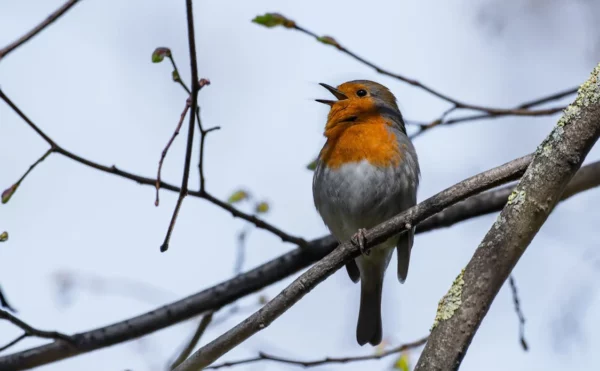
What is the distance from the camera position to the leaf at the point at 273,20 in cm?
483

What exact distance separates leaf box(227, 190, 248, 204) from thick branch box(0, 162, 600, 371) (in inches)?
24.0

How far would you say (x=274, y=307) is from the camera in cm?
350

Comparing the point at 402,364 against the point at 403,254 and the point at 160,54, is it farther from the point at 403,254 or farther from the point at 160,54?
the point at 160,54

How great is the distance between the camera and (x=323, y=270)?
3.64 meters

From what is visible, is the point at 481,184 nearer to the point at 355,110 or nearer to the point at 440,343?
the point at 440,343

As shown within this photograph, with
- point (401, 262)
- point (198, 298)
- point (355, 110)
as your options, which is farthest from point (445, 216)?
point (198, 298)

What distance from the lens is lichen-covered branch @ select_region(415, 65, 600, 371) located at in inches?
105

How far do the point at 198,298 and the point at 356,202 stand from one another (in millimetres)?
1362

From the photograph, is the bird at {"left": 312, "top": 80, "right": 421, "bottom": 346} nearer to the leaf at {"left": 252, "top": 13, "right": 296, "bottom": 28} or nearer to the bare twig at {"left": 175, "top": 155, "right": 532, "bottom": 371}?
the leaf at {"left": 252, "top": 13, "right": 296, "bottom": 28}

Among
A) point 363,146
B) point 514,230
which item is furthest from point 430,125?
point 514,230

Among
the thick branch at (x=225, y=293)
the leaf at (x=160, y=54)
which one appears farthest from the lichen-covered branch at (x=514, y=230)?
the thick branch at (x=225, y=293)

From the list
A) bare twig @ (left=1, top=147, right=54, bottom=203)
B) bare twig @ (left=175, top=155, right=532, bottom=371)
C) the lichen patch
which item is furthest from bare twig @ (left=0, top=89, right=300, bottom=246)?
the lichen patch

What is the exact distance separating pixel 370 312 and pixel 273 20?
276cm

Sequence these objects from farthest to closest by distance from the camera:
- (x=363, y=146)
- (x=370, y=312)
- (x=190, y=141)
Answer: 1. (x=370, y=312)
2. (x=363, y=146)
3. (x=190, y=141)
